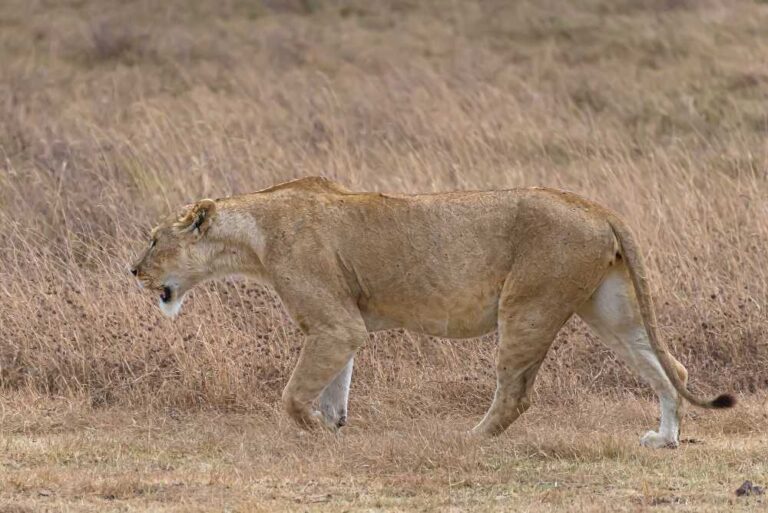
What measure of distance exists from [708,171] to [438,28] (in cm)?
955

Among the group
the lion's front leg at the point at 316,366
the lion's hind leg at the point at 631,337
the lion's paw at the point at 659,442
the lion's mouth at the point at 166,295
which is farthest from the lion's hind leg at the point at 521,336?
the lion's mouth at the point at 166,295

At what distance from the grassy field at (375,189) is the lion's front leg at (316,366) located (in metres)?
0.16

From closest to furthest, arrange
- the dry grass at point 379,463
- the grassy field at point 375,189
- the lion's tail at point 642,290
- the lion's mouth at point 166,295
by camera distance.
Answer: the dry grass at point 379,463, the grassy field at point 375,189, the lion's tail at point 642,290, the lion's mouth at point 166,295

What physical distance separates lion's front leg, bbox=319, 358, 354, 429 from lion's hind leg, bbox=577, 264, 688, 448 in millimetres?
1197

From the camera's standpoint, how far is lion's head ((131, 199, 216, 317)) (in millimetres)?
7102

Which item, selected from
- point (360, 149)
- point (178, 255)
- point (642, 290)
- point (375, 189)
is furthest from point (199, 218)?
point (360, 149)

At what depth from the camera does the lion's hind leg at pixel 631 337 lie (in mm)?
6746

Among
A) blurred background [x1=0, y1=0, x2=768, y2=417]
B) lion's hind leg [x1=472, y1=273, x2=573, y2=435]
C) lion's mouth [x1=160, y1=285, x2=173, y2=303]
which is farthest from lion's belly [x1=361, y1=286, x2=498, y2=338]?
lion's mouth [x1=160, y1=285, x2=173, y2=303]

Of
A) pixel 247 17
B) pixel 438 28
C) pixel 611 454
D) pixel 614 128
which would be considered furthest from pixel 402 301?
pixel 247 17

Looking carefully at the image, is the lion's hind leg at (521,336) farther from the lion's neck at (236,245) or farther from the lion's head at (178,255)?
the lion's head at (178,255)

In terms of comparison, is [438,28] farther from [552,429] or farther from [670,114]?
[552,429]

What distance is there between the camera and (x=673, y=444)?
6.71 meters

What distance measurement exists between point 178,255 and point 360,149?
5300 mm

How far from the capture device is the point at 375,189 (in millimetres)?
10758
